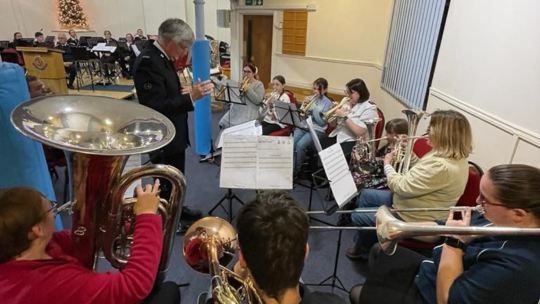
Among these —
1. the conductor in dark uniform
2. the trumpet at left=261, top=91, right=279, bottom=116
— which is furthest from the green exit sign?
the conductor in dark uniform

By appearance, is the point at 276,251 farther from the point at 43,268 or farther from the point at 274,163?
the point at 274,163

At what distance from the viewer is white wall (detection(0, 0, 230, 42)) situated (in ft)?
32.4

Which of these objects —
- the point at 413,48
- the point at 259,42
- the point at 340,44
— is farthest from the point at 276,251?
the point at 259,42

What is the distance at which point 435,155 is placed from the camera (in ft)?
6.20

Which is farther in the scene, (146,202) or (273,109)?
(273,109)

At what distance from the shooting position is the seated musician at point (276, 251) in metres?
0.92

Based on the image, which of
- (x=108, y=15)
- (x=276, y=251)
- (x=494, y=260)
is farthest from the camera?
(x=108, y=15)

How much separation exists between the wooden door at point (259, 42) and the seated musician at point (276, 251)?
25.2 feet

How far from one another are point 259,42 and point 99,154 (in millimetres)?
7823

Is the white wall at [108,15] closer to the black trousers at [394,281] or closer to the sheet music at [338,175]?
the sheet music at [338,175]

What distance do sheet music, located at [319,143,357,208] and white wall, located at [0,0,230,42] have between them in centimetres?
1242

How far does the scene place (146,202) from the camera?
1261mm

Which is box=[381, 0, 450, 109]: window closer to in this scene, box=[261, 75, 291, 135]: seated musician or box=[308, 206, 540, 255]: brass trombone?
box=[261, 75, 291, 135]: seated musician

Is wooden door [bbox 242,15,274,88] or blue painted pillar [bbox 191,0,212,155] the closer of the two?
blue painted pillar [bbox 191,0,212,155]
